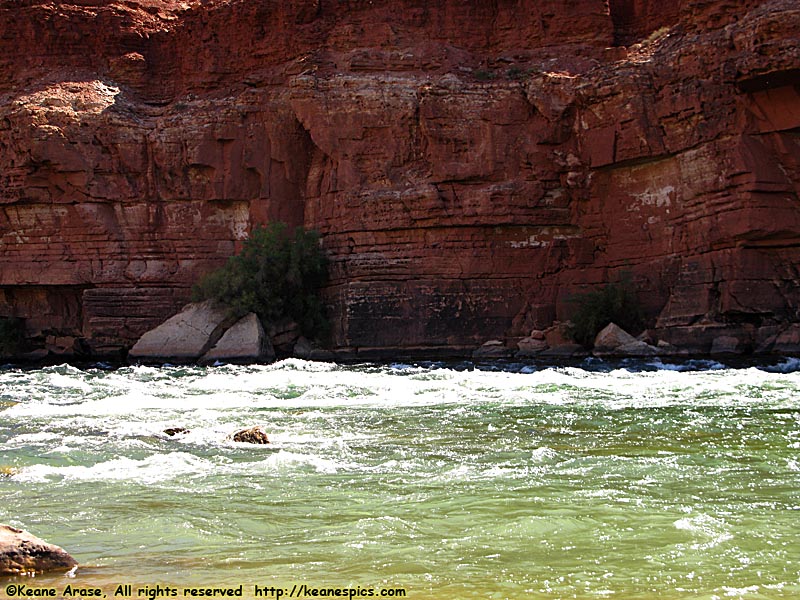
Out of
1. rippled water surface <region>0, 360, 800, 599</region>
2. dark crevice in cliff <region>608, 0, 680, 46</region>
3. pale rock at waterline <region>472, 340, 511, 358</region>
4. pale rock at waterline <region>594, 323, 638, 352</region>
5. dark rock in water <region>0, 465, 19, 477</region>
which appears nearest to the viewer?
rippled water surface <region>0, 360, 800, 599</region>

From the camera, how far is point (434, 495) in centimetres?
647

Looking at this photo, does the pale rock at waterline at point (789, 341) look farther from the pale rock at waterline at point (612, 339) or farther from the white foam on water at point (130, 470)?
the white foam on water at point (130, 470)

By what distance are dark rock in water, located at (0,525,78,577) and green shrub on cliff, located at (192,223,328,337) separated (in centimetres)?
2223

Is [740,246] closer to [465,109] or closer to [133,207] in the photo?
[465,109]

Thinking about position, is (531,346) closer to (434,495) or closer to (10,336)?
(10,336)

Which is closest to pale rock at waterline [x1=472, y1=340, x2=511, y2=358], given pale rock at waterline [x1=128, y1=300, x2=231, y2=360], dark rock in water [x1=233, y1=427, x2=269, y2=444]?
pale rock at waterline [x1=128, y1=300, x2=231, y2=360]

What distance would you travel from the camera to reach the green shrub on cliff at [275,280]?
89.4ft

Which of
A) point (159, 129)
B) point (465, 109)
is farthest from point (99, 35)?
point (465, 109)

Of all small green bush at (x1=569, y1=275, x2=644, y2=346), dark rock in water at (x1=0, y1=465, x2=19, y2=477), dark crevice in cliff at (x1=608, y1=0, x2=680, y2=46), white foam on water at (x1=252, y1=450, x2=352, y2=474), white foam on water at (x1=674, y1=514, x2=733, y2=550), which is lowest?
dark rock in water at (x1=0, y1=465, x2=19, y2=477)

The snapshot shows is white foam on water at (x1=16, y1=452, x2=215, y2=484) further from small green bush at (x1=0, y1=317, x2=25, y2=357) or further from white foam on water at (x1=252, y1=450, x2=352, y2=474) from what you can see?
small green bush at (x1=0, y1=317, x2=25, y2=357)

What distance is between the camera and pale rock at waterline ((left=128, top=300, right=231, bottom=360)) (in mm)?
26672

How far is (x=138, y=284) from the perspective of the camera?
3005cm

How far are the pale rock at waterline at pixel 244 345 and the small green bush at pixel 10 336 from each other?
8.39 m

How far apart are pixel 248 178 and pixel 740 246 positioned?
15363 mm
